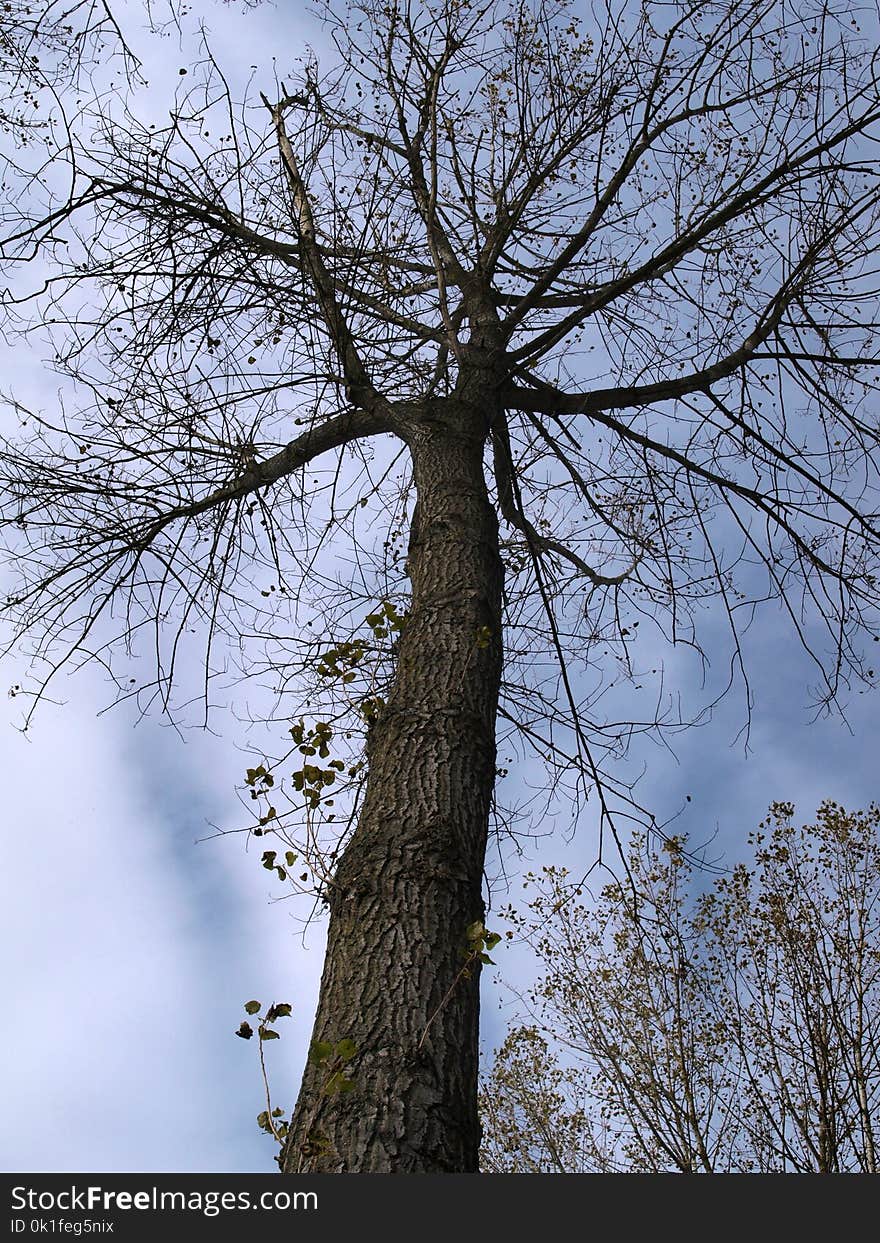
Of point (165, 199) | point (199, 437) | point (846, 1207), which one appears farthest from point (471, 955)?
point (165, 199)

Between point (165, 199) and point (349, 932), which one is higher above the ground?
point (165, 199)

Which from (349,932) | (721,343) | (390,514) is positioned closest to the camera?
(349,932)

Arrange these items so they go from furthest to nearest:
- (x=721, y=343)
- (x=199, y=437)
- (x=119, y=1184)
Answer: (x=721, y=343) < (x=199, y=437) < (x=119, y=1184)

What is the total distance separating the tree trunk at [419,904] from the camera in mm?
1616

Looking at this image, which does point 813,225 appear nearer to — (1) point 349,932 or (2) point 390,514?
(2) point 390,514

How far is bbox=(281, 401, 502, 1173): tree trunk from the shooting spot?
63.6 inches

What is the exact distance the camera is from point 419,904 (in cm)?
199

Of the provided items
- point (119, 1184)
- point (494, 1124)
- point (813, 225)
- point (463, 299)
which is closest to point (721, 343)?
point (813, 225)

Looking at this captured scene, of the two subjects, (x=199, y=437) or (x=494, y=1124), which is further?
Result: (x=494, y=1124)

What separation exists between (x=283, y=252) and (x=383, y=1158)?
3.32m

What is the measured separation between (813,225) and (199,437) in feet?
8.46

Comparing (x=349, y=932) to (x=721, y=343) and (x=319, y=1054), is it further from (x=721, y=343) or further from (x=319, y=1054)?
(x=721, y=343)

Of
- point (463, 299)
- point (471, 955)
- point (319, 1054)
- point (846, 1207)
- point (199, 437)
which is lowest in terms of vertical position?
point (846, 1207)

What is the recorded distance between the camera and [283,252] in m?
3.76
